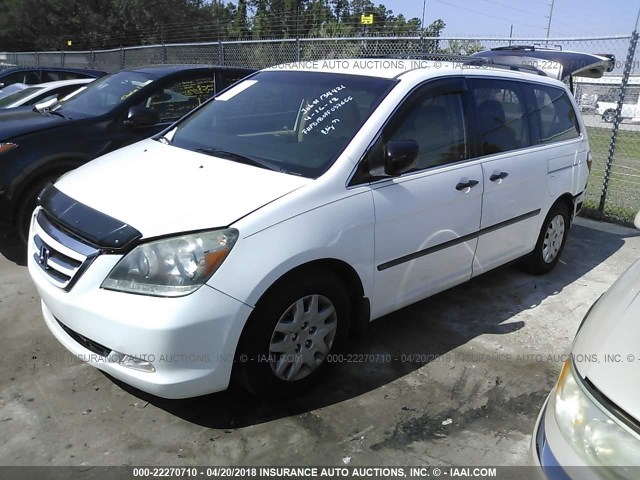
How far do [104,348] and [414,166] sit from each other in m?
1.97

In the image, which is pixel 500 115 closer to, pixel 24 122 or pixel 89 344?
pixel 89 344

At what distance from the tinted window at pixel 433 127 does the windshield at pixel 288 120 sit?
20cm

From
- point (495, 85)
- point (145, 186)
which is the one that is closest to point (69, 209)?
point (145, 186)

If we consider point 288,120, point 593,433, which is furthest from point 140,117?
point 593,433

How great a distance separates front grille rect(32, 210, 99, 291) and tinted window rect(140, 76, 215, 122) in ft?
9.48

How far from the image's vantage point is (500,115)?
12.8 feet

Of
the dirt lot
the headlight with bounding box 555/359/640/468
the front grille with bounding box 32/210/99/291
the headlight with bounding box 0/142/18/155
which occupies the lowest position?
the dirt lot

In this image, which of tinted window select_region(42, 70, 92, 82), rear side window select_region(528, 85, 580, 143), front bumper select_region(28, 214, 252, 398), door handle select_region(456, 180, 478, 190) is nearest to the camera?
front bumper select_region(28, 214, 252, 398)

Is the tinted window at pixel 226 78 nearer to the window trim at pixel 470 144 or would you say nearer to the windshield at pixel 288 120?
the windshield at pixel 288 120

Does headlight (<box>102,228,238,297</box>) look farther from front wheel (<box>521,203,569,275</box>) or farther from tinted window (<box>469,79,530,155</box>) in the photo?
front wheel (<box>521,203,569,275</box>)

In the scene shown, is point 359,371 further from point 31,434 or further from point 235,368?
point 31,434

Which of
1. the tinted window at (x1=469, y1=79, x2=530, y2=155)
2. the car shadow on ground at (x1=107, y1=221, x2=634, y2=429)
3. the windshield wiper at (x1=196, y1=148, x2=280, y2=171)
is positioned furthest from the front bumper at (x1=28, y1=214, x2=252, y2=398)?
the tinted window at (x1=469, y1=79, x2=530, y2=155)

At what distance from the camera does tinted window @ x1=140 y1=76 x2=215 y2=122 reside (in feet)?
18.1

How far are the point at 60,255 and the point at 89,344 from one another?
0.46 m
